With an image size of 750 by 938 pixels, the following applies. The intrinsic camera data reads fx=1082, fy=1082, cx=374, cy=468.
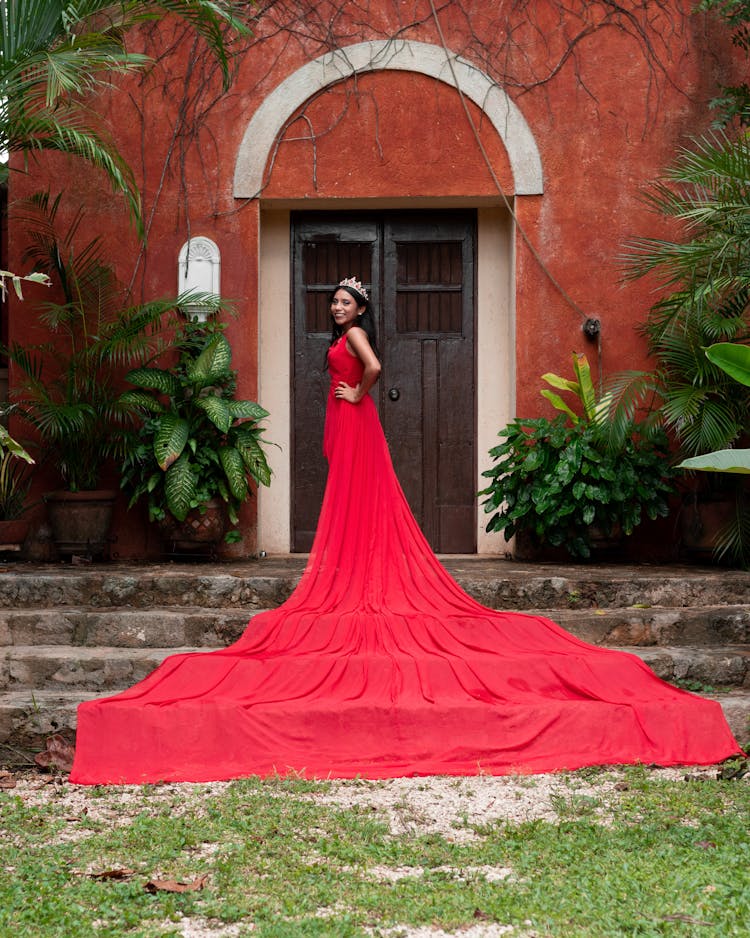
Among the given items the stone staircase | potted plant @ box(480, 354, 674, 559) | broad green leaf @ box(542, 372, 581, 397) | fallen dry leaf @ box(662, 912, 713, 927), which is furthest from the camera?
broad green leaf @ box(542, 372, 581, 397)

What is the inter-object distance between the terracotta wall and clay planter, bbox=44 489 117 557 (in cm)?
37

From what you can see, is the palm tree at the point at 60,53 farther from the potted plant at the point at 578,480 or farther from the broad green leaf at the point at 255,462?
the potted plant at the point at 578,480

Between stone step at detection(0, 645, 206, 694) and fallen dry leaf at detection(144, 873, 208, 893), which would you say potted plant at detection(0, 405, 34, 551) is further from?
fallen dry leaf at detection(144, 873, 208, 893)

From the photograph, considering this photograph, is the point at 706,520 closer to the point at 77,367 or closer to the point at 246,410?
the point at 246,410

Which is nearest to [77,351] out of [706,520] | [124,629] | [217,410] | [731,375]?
[217,410]

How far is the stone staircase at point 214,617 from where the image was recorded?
503cm

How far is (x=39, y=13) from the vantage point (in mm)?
5926

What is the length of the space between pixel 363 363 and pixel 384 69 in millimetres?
2870

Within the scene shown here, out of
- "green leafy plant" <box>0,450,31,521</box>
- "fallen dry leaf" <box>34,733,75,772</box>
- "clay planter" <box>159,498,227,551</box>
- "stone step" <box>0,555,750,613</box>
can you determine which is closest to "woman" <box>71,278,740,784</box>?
"fallen dry leaf" <box>34,733,75,772</box>

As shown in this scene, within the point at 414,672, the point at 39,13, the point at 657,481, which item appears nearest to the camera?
the point at 414,672

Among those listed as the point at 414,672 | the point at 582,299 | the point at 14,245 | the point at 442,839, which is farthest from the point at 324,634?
the point at 14,245

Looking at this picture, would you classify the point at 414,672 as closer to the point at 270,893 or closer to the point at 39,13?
the point at 270,893

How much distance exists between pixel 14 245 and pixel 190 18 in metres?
2.14

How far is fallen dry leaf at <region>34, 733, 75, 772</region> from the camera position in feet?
14.2
